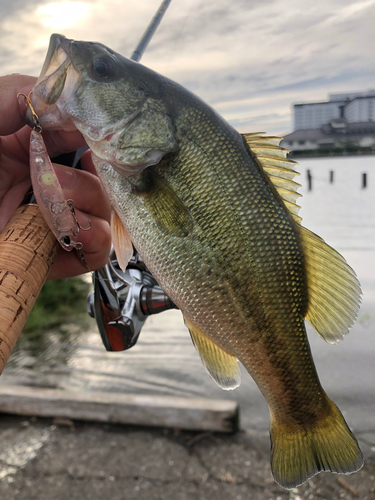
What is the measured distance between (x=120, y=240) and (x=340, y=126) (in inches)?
2484

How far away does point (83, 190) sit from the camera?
147cm

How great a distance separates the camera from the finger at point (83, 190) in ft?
4.68

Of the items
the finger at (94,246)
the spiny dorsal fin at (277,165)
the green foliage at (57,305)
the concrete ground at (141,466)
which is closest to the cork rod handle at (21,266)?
the finger at (94,246)

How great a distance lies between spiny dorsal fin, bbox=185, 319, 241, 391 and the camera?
4.12ft

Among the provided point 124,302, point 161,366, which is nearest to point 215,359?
point 124,302

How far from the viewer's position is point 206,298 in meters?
1.21

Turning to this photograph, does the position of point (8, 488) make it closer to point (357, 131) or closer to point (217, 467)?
point (217, 467)

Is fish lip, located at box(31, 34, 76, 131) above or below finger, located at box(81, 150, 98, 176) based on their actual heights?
above

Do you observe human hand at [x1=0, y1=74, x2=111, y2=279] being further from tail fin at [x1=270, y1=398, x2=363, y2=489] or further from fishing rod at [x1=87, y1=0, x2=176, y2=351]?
tail fin at [x1=270, y1=398, x2=363, y2=489]

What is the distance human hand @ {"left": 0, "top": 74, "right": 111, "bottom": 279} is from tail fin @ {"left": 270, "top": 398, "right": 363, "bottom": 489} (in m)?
0.93

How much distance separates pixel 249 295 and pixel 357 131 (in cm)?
6519

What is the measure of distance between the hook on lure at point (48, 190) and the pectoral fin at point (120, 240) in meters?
0.12

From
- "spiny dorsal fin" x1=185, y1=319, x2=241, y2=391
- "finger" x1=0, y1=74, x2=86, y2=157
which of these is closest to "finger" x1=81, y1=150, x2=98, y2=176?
"finger" x1=0, y1=74, x2=86, y2=157

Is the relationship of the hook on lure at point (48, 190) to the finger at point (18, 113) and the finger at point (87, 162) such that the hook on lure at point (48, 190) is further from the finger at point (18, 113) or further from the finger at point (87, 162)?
the finger at point (87, 162)
